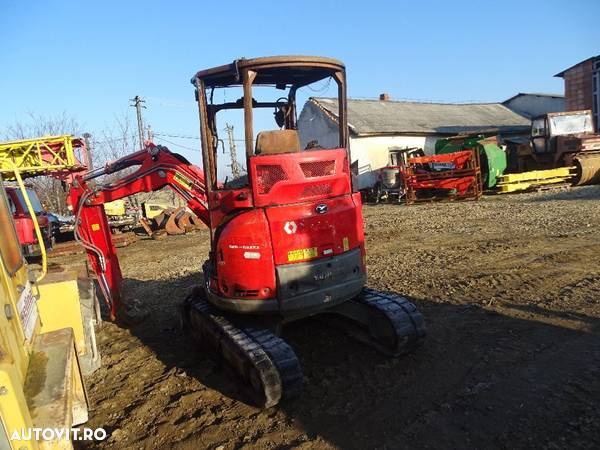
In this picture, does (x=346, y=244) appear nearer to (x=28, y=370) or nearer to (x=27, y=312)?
(x=27, y=312)

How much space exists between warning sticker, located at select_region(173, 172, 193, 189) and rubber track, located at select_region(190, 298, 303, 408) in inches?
64.5

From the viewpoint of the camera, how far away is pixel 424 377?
4.08 meters

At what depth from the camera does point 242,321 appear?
4.51 m

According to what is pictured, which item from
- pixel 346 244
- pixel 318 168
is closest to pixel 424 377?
pixel 346 244

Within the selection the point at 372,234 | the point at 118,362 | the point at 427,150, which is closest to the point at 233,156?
the point at 427,150

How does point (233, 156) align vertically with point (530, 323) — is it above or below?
above

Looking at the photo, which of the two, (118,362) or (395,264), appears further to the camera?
(395,264)

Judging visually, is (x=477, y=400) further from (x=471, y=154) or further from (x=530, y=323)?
(x=471, y=154)

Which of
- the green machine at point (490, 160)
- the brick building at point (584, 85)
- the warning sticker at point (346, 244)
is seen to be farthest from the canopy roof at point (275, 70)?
the brick building at point (584, 85)

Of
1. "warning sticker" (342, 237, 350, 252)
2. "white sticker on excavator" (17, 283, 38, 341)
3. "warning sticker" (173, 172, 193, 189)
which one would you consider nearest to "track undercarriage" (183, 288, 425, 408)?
"warning sticker" (342, 237, 350, 252)

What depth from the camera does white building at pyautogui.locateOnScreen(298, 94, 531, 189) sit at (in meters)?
26.2

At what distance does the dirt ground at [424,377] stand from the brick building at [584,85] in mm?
23025

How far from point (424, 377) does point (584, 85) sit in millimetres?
29096

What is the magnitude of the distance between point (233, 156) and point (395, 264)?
3106cm
